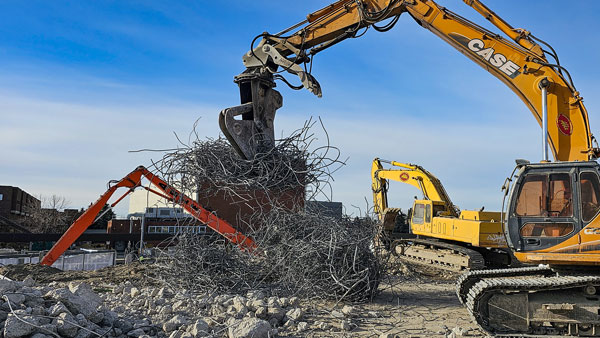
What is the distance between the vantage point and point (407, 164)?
1522 cm

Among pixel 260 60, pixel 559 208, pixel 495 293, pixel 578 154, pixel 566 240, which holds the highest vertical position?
pixel 260 60

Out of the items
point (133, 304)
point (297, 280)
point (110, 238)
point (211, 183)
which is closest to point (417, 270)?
point (297, 280)

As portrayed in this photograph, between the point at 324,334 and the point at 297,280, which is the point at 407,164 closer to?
the point at 297,280

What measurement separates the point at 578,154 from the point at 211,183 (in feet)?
16.3

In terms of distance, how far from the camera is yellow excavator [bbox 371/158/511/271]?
11.9 metres

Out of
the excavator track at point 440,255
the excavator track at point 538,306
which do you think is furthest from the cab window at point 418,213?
the excavator track at point 538,306

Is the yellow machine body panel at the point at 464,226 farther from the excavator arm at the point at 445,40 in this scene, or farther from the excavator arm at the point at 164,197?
the excavator arm at the point at 164,197

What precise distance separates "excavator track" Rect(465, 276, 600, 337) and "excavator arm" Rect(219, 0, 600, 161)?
1794 millimetres

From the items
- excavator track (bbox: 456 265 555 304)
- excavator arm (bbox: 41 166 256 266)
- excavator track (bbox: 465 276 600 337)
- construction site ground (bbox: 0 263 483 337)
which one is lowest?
construction site ground (bbox: 0 263 483 337)

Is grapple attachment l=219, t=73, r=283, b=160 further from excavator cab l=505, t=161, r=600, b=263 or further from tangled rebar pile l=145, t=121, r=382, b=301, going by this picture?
excavator cab l=505, t=161, r=600, b=263

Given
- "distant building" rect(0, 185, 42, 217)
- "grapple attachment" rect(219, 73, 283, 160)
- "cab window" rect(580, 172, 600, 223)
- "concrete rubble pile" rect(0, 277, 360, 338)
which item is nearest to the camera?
"concrete rubble pile" rect(0, 277, 360, 338)

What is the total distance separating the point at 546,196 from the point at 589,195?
1.45ft

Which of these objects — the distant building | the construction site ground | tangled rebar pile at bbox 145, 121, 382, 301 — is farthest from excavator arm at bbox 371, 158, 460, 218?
the distant building

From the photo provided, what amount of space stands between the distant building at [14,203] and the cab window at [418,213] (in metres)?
24.9
